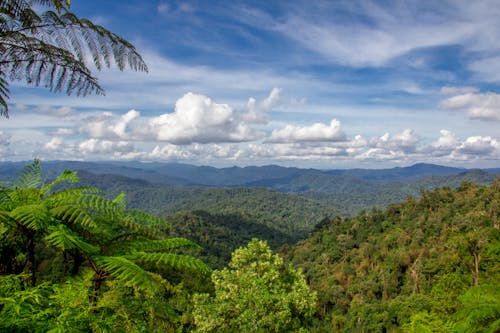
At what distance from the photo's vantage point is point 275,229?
18425cm

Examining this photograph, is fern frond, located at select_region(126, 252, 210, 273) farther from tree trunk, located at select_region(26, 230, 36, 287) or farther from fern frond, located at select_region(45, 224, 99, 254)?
tree trunk, located at select_region(26, 230, 36, 287)

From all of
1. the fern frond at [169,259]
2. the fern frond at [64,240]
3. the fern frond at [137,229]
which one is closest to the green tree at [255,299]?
the fern frond at [137,229]

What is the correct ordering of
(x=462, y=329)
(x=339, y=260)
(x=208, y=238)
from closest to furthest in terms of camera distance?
(x=462, y=329) < (x=339, y=260) < (x=208, y=238)

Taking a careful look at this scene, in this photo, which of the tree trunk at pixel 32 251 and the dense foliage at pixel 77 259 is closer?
the dense foliage at pixel 77 259

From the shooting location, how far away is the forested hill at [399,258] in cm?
3592

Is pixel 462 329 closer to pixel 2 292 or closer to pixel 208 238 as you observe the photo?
pixel 2 292

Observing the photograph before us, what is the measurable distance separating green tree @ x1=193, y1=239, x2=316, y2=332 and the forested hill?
12962 mm

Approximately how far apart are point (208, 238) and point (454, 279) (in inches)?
4915

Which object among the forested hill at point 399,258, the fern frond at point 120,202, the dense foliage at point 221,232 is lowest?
the dense foliage at point 221,232

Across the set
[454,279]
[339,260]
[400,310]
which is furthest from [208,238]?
[454,279]

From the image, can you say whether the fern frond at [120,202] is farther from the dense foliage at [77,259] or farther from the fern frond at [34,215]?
the fern frond at [34,215]

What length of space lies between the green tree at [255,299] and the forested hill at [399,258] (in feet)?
42.5

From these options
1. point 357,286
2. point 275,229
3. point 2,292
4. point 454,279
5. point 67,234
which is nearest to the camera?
point 2,292

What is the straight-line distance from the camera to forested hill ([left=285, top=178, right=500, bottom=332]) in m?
35.9
